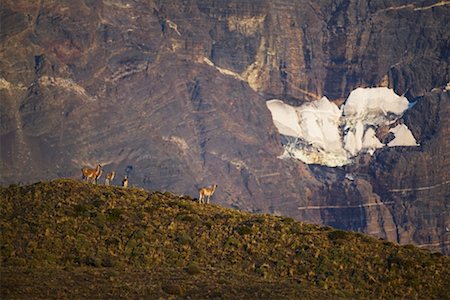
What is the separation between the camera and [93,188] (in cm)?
14762

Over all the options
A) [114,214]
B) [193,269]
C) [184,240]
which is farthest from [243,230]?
[193,269]

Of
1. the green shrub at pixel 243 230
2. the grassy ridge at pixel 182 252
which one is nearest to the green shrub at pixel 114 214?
the grassy ridge at pixel 182 252

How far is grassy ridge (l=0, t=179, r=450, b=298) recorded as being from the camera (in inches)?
4761

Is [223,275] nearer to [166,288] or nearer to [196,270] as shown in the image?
[196,270]

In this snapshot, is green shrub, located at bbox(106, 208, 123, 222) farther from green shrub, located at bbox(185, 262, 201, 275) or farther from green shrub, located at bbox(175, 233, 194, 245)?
green shrub, located at bbox(185, 262, 201, 275)

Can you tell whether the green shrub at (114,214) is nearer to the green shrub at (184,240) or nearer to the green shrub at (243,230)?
the green shrub at (184,240)

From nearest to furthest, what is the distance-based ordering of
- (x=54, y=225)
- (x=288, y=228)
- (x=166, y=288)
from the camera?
(x=166, y=288), (x=54, y=225), (x=288, y=228)

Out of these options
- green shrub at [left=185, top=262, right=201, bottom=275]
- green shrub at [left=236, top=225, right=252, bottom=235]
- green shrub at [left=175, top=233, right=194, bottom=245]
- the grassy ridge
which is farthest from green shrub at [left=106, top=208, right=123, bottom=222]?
green shrub at [left=185, top=262, right=201, bottom=275]

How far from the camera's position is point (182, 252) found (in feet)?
435

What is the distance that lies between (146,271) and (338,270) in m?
16.2

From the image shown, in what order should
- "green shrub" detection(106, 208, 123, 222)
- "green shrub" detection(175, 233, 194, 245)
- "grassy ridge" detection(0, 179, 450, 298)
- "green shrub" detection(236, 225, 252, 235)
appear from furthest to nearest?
1. "green shrub" detection(236, 225, 252, 235)
2. "green shrub" detection(106, 208, 123, 222)
3. "green shrub" detection(175, 233, 194, 245)
4. "grassy ridge" detection(0, 179, 450, 298)

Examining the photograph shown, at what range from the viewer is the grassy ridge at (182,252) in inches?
4761

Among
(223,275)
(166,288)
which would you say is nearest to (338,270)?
(223,275)

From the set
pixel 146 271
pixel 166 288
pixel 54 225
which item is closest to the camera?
pixel 166 288
